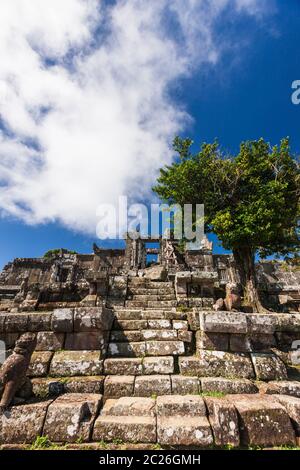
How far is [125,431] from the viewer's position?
104 inches

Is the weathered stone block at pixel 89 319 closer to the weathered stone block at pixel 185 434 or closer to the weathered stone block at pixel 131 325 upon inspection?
the weathered stone block at pixel 131 325

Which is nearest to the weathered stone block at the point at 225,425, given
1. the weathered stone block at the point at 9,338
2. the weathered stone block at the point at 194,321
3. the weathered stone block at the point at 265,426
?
the weathered stone block at the point at 265,426

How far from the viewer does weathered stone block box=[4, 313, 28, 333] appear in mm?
4531

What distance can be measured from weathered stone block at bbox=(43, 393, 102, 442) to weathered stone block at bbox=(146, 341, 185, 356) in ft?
4.94

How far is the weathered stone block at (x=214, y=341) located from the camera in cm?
420

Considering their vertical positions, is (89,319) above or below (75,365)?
above

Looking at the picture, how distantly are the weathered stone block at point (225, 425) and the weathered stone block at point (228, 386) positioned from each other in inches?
31.8

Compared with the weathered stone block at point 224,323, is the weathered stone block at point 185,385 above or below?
below

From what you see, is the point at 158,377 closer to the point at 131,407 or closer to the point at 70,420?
the point at 131,407

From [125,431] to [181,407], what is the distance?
2.55ft

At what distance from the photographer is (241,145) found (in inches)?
504

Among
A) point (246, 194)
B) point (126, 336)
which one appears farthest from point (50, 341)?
point (246, 194)
